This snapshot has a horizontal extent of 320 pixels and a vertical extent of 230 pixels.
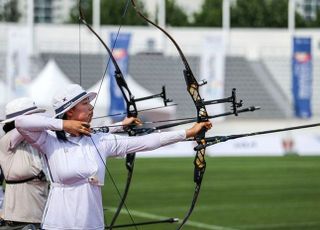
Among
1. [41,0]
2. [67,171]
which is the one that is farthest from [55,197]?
[41,0]

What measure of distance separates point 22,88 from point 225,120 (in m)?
14.9

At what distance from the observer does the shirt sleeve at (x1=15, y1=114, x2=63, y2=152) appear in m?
6.00

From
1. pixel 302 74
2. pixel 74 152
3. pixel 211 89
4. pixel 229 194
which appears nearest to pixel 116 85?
pixel 211 89

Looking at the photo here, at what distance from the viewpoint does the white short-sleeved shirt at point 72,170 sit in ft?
19.9

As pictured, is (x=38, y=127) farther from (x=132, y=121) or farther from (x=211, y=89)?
(x=211, y=89)

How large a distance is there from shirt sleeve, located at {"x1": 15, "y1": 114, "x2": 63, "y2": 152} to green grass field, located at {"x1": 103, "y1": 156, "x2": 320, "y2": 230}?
6828 mm

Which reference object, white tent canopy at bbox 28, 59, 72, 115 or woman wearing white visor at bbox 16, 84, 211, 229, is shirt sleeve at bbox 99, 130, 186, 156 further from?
white tent canopy at bbox 28, 59, 72, 115

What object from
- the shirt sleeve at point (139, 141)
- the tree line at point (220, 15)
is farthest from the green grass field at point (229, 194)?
the tree line at point (220, 15)

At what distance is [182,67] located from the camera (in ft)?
147

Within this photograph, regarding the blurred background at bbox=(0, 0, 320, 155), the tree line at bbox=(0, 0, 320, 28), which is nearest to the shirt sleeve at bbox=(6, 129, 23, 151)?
the blurred background at bbox=(0, 0, 320, 155)

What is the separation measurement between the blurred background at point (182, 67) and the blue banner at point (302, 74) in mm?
32

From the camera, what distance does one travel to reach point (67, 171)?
6055 millimetres

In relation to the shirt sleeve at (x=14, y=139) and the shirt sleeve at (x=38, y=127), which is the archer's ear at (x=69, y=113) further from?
the shirt sleeve at (x=14, y=139)

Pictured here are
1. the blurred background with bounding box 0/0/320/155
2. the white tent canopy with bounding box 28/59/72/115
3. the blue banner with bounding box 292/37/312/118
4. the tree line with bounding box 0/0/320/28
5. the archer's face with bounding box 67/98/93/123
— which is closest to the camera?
the archer's face with bounding box 67/98/93/123
